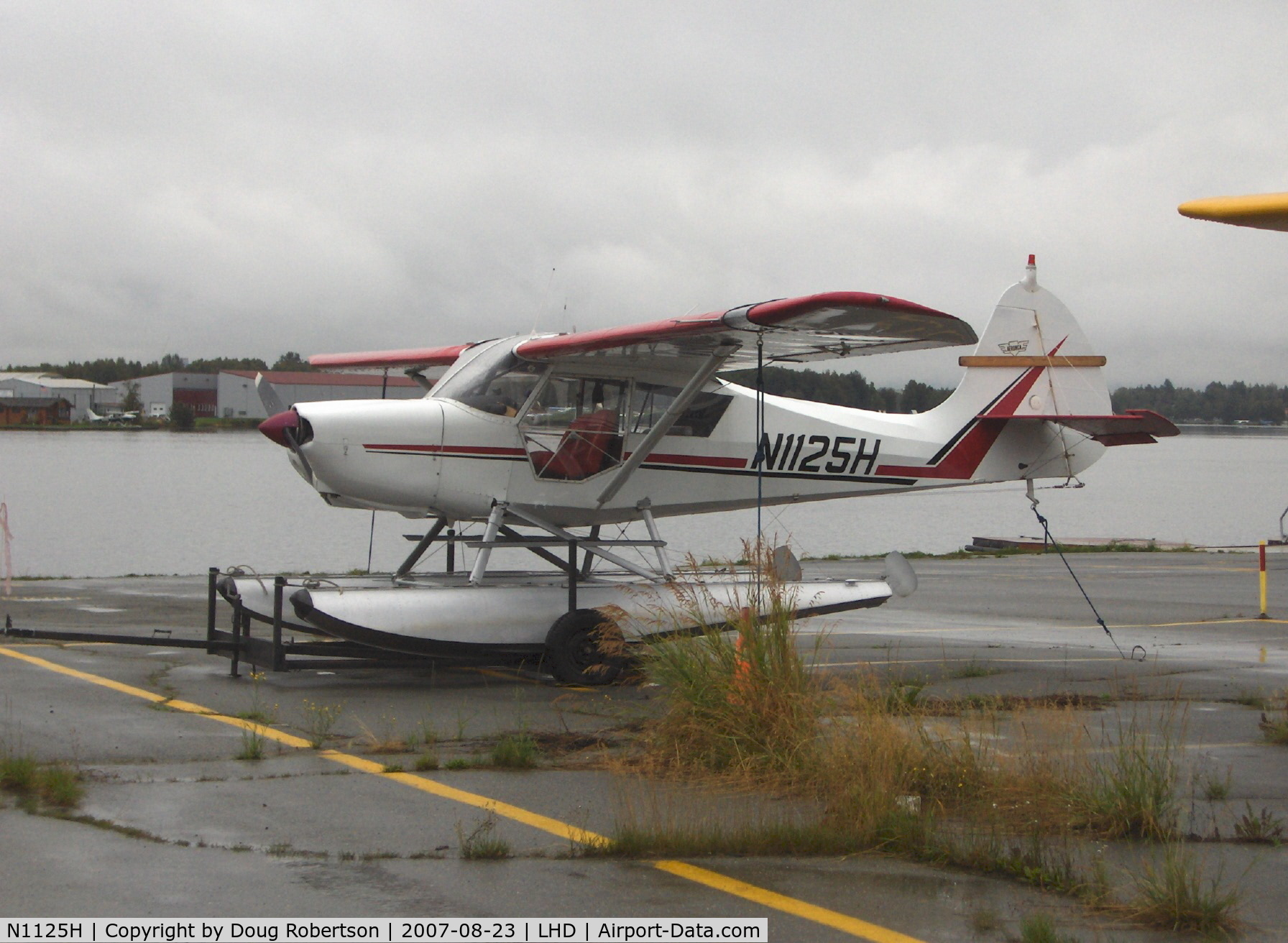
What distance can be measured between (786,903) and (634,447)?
7.10m

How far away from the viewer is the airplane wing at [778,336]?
865 cm

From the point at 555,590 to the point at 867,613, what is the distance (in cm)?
617

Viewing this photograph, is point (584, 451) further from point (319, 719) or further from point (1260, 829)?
point (1260, 829)

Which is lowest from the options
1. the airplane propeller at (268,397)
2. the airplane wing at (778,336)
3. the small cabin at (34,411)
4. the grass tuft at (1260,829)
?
the grass tuft at (1260,829)

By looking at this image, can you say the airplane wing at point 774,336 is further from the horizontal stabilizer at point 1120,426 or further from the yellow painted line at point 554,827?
the yellow painted line at point 554,827

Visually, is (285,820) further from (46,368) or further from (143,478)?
(46,368)

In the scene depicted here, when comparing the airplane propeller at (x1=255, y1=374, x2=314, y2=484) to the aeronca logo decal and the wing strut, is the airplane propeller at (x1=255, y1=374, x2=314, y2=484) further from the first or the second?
the aeronca logo decal

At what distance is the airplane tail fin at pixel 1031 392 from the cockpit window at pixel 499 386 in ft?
15.5

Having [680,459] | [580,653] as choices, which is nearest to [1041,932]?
[580,653]

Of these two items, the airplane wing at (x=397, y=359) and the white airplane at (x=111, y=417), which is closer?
the airplane wing at (x=397, y=359)

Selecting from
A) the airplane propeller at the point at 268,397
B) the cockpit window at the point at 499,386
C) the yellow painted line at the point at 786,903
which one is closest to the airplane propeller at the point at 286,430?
the airplane propeller at the point at 268,397

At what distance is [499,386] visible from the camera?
35.7ft

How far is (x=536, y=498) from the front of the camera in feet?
36.2
